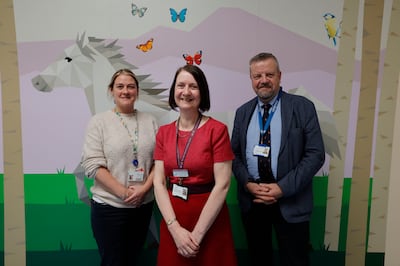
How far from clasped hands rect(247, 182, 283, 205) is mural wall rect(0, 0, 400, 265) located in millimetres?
636

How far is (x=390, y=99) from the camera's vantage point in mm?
2447

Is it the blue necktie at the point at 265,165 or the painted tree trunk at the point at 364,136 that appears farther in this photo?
the painted tree trunk at the point at 364,136

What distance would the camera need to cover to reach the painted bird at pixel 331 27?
2402 mm

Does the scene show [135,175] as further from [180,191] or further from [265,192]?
[265,192]

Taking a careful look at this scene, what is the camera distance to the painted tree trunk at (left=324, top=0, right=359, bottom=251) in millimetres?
2412

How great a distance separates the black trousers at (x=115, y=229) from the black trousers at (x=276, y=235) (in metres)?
0.77

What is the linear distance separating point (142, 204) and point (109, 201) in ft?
0.72

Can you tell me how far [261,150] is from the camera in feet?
6.23

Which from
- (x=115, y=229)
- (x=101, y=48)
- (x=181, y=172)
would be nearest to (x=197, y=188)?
(x=181, y=172)

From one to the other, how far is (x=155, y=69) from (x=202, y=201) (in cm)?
123

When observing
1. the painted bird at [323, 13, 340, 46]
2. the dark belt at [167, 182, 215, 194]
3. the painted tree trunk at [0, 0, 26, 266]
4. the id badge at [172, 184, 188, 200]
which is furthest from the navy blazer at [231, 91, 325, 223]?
the painted tree trunk at [0, 0, 26, 266]

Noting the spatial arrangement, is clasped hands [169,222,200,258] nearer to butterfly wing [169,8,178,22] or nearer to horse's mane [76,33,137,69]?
horse's mane [76,33,137,69]

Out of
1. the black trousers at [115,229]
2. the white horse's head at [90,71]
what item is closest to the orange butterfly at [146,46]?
the white horse's head at [90,71]

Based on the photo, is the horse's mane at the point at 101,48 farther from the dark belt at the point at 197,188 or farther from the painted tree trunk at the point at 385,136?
the painted tree trunk at the point at 385,136
